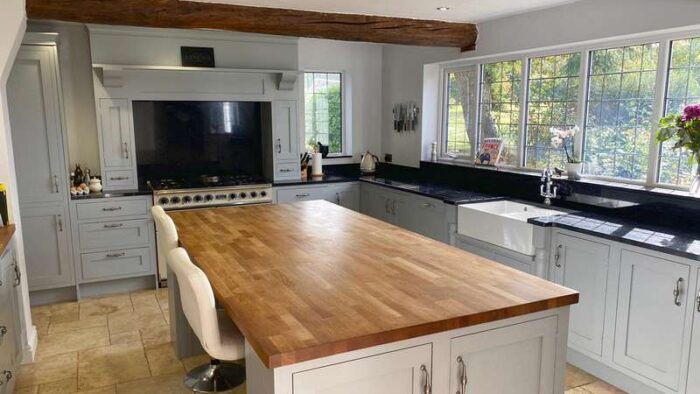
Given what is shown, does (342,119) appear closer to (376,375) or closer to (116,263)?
(116,263)

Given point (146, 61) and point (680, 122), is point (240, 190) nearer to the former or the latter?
point (146, 61)

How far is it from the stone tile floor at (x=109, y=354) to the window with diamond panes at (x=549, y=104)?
1835mm

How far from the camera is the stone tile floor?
3053 mm

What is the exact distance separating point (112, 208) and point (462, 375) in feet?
12.3

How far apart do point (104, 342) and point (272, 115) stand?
262 cm

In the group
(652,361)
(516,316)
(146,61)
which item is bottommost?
(652,361)

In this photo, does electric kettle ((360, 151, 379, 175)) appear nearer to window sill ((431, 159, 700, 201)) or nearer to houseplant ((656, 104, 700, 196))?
window sill ((431, 159, 700, 201))

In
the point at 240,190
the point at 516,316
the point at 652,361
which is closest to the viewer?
the point at 516,316

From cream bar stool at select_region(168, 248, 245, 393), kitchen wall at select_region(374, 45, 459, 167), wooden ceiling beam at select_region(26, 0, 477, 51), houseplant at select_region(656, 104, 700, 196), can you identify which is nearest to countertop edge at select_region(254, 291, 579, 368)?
cream bar stool at select_region(168, 248, 245, 393)

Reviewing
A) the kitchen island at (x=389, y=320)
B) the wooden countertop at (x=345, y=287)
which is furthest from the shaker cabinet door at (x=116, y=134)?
the kitchen island at (x=389, y=320)

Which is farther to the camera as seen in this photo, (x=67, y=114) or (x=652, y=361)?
(x=67, y=114)

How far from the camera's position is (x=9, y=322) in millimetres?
2801

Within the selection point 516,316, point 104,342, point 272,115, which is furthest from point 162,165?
point 516,316

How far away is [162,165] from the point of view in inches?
205
